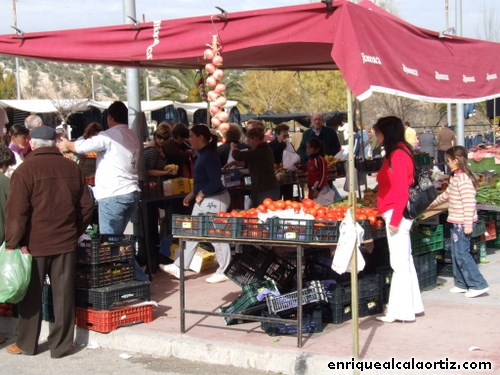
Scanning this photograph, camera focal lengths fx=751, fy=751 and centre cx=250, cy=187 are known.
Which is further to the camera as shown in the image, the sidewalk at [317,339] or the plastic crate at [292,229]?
the plastic crate at [292,229]

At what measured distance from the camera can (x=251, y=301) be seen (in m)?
7.32

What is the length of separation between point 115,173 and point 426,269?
3844 millimetres

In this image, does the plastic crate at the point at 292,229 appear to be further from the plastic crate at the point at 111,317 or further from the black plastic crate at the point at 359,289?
the plastic crate at the point at 111,317

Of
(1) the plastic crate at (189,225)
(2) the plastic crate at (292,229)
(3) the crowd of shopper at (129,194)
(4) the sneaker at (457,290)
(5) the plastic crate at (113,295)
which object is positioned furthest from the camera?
(4) the sneaker at (457,290)

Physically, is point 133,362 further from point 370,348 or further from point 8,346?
point 370,348

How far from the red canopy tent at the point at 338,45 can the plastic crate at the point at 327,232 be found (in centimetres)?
130

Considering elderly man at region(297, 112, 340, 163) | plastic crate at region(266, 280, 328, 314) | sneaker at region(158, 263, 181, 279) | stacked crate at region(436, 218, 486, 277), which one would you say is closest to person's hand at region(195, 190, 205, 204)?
sneaker at region(158, 263, 181, 279)

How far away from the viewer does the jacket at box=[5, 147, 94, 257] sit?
22.1 feet

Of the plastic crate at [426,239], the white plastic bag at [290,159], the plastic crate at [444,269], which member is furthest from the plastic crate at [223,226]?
the white plastic bag at [290,159]

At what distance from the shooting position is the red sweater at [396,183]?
718cm

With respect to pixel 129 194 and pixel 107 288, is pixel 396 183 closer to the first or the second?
pixel 107 288

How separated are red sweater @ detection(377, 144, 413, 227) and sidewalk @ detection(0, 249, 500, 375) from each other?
1113mm

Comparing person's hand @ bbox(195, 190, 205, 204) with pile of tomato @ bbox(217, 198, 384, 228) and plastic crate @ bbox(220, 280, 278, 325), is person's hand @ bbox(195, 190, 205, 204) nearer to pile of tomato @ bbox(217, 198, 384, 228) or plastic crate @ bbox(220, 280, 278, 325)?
pile of tomato @ bbox(217, 198, 384, 228)

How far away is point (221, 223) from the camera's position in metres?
7.00
